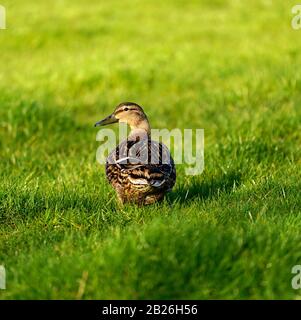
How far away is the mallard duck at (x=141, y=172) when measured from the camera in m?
5.49

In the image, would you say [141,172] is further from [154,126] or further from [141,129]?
[154,126]

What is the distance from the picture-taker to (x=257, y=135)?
7.94 meters

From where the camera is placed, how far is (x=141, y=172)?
5.48 meters

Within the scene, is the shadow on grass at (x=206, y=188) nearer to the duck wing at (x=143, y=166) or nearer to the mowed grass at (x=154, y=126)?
the mowed grass at (x=154, y=126)

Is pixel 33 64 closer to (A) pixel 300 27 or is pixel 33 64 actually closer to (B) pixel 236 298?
(A) pixel 300 27

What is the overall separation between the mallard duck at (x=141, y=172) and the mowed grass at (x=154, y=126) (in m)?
0.19

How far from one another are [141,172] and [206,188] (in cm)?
108

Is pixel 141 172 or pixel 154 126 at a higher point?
pixel 154 126

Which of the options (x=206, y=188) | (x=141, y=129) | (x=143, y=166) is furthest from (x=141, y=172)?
(x=141, y=129)

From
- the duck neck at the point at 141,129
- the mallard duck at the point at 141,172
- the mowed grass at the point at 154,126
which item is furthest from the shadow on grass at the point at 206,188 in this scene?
the duck neck at the point at 141,129

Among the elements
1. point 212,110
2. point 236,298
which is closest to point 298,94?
point 212,110

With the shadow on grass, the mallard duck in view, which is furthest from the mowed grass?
the mallard duck
